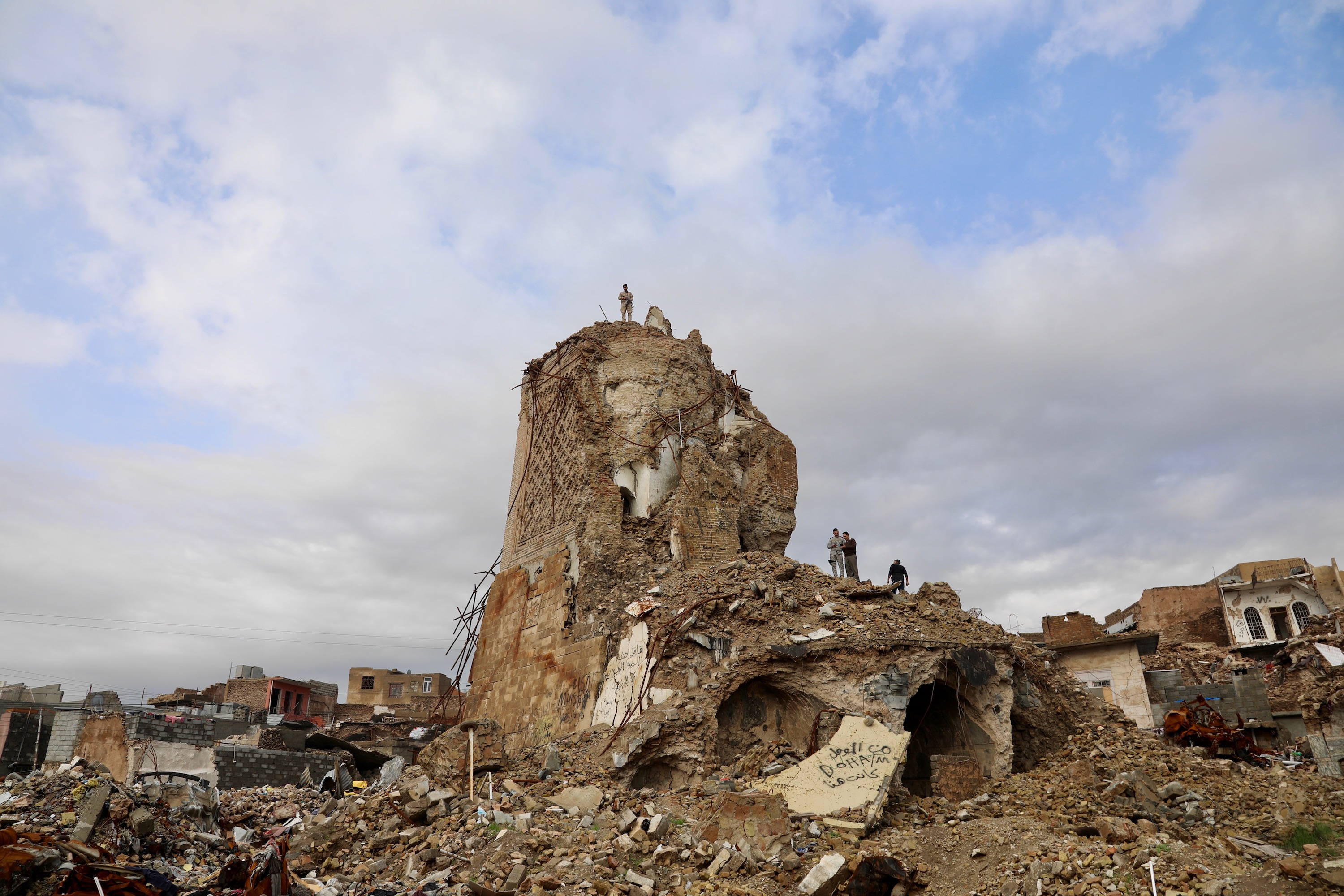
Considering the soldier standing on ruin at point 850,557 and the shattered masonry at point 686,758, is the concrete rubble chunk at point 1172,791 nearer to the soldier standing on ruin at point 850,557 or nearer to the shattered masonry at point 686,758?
the shattered masonry at point 686,758

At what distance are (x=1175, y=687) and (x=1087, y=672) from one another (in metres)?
1.82

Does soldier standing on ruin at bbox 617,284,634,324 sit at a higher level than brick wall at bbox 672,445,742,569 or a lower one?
higher

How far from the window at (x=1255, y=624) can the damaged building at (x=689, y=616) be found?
22.9 m

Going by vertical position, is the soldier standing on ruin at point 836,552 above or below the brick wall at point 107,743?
above

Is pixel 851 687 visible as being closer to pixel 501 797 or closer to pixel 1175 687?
pixel 501 797

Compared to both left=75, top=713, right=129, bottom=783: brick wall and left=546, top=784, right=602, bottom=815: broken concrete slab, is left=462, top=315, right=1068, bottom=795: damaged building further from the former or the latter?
left=75, top=713, right=129, bottom=783: brick wall

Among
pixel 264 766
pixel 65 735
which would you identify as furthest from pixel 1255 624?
pixel 65 735

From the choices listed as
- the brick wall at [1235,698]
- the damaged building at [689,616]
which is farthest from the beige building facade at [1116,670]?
the damaged building at [689,616]

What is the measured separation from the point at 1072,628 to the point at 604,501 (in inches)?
627

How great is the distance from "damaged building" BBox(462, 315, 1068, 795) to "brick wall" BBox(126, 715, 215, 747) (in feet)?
21.1

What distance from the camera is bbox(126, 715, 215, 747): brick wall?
15.1 metres

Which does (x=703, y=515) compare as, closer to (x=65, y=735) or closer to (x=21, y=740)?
(x=65, y=735)

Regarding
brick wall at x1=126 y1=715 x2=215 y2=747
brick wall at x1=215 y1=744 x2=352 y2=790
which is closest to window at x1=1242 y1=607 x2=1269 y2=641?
brick wall at x1=215 y1=744 x2=352 y2=790

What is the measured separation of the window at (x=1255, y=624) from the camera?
2859 centimetres
